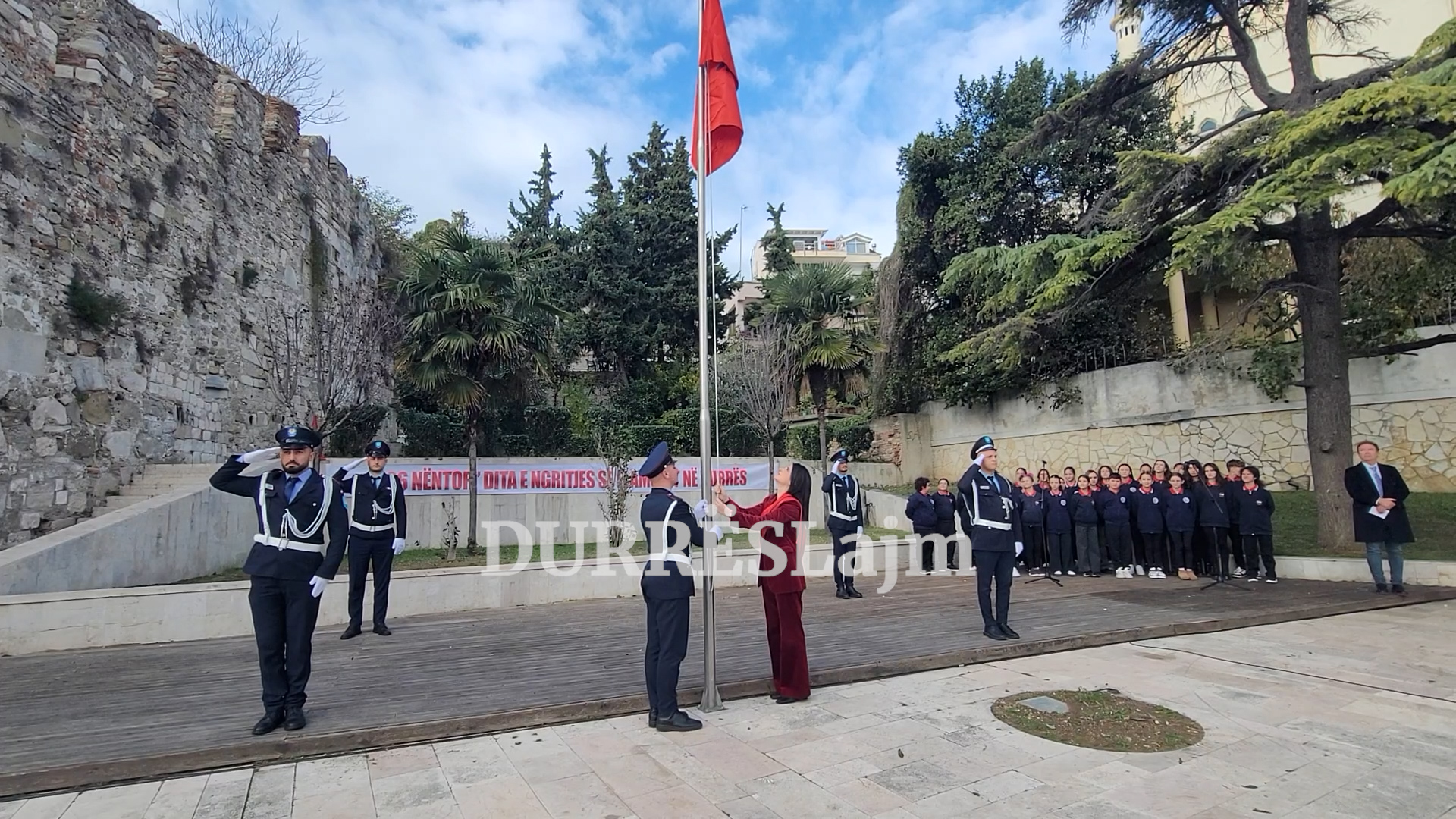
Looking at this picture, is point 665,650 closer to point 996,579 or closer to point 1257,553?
point 996,579

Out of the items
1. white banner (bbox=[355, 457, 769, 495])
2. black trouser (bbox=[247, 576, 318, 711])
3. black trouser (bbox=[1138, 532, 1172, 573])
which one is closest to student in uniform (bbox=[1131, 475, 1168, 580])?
black trouser (bbox=[1138, 532, 1172, 573])

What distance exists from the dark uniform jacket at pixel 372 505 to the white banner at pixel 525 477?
21.3 feet

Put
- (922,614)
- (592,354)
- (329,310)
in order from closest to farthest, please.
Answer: (922,614) → (329,310) → (592,354)

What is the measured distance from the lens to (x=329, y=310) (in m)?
14.9

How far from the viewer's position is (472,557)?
472 inches

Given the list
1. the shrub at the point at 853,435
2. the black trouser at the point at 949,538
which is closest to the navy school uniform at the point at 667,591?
the black trouser at the point at 949,538

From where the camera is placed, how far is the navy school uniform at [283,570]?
15.0ft

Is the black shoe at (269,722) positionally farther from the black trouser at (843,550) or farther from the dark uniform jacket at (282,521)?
the black trouser at (843,550)

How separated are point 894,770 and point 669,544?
1869 millimetres

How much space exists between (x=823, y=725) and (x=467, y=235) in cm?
1148

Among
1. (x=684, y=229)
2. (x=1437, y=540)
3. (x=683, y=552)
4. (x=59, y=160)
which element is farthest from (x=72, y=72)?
(x=1437, y=540)

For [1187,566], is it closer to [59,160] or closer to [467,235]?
[467,235]

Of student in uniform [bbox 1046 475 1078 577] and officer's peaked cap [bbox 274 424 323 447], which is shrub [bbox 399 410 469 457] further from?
student in uniform [bbox 1046 475 1078 577]

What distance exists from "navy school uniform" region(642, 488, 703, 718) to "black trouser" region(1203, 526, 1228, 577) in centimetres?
897
